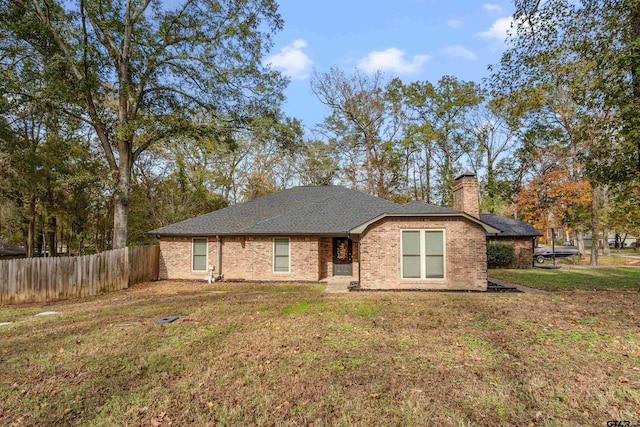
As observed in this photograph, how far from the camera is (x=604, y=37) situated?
32.3 feet

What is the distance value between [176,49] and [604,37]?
16967 mm

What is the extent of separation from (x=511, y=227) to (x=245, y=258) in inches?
685

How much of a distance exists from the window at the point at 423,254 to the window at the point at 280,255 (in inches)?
213

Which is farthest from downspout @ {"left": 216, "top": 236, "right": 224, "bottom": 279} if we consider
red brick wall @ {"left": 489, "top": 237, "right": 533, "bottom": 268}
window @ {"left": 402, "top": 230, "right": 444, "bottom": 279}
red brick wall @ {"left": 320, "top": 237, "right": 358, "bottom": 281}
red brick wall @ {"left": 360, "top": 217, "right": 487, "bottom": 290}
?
red brick wall @ {"left": 489, "top": 237, "right": 533, "bottom": 268}

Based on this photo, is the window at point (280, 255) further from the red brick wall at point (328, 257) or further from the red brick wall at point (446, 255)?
the red brick wall at point (446, 255)

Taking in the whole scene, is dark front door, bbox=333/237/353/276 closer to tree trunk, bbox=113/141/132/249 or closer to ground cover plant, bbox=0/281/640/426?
ground cover plant, bbox=0/281/640/426

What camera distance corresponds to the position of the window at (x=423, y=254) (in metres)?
11.4

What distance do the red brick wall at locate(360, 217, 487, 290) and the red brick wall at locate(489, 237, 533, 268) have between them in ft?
38.0

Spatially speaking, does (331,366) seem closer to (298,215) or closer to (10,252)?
(298,215)

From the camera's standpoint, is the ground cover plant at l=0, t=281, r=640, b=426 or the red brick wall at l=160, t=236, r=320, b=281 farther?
the red brick wall at l=160, t=236, r=320, b=281

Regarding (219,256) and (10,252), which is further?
(10,252)

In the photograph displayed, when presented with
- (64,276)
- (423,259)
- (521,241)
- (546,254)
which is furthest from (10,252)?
(546,254)

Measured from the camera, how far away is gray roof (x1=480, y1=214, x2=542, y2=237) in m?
20.4

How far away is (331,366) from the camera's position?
4.73 meters
